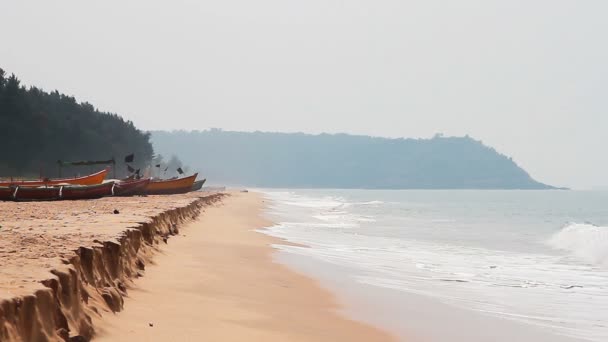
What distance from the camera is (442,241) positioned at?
26375 millimetres

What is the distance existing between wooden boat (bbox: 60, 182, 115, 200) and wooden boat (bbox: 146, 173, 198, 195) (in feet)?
44.9

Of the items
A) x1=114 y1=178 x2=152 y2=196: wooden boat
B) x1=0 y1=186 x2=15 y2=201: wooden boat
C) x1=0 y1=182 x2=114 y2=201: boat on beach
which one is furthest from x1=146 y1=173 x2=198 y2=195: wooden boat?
x1=0 y1=186 x2=15 y2=201: wooden boat

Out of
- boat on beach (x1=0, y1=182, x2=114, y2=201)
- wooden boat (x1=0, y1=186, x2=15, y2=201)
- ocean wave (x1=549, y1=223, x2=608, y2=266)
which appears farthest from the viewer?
boat on beach (x1=0, y1=182, x2=114, y2=201)

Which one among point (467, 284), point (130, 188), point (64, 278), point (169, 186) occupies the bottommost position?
point (467, 284)

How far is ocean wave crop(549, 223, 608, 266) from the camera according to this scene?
21.9 meters

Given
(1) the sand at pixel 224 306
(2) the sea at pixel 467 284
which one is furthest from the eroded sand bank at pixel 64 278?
(2) the sea at pixel 467 284

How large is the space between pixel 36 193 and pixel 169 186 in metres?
25.0

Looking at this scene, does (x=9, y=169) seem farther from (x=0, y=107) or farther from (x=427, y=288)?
(x=427, y=288)

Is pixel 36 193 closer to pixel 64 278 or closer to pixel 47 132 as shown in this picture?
pixel 64 278

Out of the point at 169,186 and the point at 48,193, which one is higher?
the point at 169,186

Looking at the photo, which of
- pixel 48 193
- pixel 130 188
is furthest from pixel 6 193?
pixel 130 188

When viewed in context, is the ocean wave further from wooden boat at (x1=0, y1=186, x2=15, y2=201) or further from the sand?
wooden boat at (x1=0, y1=186, x2=15, y2=201)

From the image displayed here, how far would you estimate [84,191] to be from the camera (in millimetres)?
32625

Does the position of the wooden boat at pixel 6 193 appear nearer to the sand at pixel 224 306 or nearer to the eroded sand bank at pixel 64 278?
the sand at pixel 224 306
